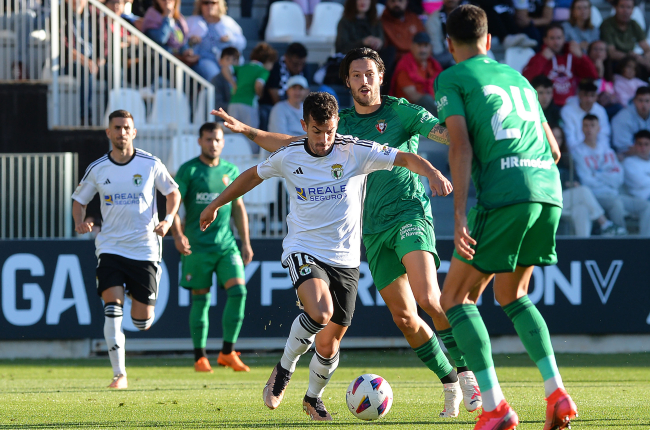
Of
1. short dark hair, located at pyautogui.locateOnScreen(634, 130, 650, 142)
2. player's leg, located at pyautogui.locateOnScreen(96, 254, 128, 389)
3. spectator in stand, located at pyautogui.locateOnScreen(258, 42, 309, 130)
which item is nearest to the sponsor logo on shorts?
player's leg, located at pyautogui.locateOnScreen(96, 254, 128, 389)

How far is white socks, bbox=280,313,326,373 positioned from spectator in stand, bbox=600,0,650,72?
1208cm

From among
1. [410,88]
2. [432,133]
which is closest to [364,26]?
[410,88]

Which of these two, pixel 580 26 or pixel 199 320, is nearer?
pixel 199 320

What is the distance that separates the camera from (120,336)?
8305 millimetres

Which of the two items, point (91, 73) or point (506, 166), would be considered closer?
point (506, 166)

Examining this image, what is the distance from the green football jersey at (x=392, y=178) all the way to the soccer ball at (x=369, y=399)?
3.56 feet

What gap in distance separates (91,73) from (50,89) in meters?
0.71

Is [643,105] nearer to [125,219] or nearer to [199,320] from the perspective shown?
[199,320]

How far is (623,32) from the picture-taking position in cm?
1606

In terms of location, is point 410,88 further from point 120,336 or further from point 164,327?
point 120,336

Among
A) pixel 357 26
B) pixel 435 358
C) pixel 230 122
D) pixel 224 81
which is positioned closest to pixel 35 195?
pixel 224 81

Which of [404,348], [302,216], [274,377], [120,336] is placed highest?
[302,216]

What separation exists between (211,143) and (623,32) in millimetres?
9192

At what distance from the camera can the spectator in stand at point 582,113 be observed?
44.8ft
